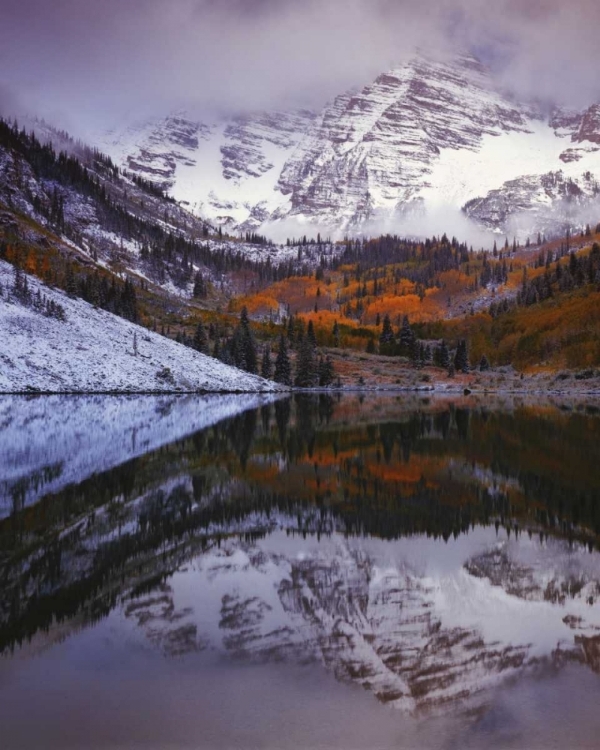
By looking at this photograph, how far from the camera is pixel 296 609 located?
10.7m

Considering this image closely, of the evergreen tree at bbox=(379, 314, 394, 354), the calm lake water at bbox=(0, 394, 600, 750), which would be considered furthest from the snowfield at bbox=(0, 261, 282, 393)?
the evergreen tree at bbox=(379, 314, 394, 354)

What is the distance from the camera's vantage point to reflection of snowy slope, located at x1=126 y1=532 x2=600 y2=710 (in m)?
8.71

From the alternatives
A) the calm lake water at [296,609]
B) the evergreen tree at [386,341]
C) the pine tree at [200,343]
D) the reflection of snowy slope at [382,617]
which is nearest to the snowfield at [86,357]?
the pine tree at [200,343]

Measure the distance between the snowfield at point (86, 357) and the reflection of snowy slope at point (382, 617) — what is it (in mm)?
68225

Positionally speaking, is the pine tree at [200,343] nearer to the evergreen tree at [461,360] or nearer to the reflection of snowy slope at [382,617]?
the evergreen tree at [461,360]

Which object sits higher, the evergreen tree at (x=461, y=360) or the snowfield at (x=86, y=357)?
the evergreen tree at (x=461, y=360)

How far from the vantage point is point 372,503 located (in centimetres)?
1902

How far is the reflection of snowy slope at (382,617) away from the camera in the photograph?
8711 mm

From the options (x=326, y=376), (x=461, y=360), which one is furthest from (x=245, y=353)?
(x=461, y=360)

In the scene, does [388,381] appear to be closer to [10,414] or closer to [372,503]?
[10,414]

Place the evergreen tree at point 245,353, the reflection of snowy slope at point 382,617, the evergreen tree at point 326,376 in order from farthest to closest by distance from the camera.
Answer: the evergreen tree at point 326,376, the evergreen tree at point 245,353, the reflection of snowy slope at point 382,617

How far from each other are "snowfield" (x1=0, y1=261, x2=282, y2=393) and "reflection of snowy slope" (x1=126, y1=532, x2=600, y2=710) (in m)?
68.2

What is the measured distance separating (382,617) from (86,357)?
80919mm

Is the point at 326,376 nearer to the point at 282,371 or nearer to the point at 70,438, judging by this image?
the point at 282,371
